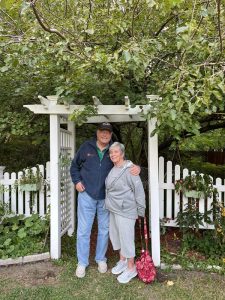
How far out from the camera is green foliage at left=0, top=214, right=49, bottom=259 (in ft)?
14.4

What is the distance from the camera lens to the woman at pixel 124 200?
12.1 feet

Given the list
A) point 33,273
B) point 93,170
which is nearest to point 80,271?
point 33,273

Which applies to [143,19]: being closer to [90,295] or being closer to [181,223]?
[181,223]

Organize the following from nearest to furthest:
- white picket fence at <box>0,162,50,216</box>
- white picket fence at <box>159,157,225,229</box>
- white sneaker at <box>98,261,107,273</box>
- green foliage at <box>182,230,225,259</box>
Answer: white sneaker at <box>98,261,107,273</box> < green foliage at <box>182,230,225,259</box> < white picket fence at <box>159,157,225,229</box> < white picket fence at <box>0,162,50,216</box>

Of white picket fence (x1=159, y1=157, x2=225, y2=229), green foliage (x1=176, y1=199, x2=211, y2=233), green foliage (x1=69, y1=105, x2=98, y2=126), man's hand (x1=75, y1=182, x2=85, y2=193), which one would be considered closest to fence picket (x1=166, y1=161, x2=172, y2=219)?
white picket fence (x1=159, y1=157, x2=225, y2=229)

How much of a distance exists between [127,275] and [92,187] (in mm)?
1085

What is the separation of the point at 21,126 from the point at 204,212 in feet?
9.12

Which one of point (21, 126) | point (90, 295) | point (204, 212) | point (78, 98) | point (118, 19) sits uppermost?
point (118, 19)

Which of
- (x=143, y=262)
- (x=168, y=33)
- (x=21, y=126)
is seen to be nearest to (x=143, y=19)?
(x=168, y=33)

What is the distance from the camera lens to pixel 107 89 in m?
4.27

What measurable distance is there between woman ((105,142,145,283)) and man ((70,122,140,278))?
17 centimetres

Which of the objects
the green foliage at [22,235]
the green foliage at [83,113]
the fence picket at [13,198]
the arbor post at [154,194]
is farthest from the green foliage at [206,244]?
the fence picket at [13,198]

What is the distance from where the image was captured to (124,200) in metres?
3.70

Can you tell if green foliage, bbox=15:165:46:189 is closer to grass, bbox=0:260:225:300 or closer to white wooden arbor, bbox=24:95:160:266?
white wooden arbor, bbox=24:95:160:266
